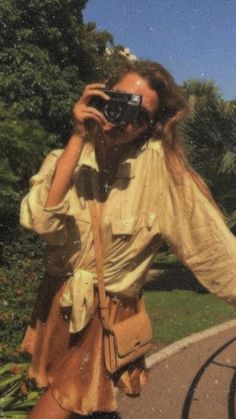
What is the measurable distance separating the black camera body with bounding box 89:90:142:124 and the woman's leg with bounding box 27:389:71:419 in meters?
0.83

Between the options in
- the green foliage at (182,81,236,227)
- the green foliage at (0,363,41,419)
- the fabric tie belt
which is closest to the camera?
the fabric tie belt

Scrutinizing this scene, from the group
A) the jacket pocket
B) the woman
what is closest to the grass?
the woman

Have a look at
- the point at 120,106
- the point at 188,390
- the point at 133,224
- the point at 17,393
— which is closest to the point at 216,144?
the point at 188,390

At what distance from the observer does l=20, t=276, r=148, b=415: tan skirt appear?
197 cm

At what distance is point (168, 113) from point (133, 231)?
38cm

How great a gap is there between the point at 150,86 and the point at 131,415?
3.48 meters

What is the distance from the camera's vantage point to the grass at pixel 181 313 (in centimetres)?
847

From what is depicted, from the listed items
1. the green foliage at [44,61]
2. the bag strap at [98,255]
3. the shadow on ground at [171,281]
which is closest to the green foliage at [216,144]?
the shadow on ground at [171,281]

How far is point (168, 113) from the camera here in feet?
6.67

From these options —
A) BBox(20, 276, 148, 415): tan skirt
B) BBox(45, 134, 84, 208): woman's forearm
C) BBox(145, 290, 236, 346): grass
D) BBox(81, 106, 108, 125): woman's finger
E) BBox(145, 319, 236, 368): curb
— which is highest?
BBox(81, 106, 108, 125): woman's finger

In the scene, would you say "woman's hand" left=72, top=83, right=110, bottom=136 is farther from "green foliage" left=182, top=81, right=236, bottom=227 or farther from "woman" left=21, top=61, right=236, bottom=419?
"green foliage" left=182, top=81, right=236, bottom=227

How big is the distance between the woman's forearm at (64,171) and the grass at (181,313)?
19.9 ft

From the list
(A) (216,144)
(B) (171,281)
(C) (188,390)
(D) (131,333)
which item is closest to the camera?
(D) (131,333)

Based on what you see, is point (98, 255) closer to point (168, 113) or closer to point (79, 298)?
point (79, 298)
